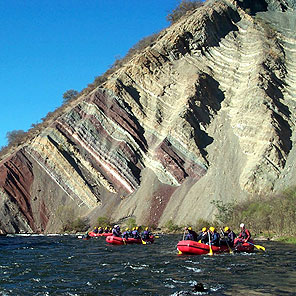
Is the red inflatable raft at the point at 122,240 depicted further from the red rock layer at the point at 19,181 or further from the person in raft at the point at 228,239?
the red rock layer at the point at 19,181

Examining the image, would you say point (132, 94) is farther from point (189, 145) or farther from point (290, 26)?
point (290, 26)

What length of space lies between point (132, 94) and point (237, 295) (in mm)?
55390

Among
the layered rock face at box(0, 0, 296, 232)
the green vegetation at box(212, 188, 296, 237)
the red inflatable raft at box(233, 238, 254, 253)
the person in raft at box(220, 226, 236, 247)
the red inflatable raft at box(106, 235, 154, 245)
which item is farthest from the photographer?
the layered rock face at box(0, 0, 296, 232)

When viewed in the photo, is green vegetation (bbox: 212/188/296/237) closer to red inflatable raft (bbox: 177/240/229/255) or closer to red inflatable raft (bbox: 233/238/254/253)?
red inflatable raft (bbox: 233/238/254/253)

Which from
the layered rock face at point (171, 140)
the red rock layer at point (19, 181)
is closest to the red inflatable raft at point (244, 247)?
the layered rock face at point (171, 140)

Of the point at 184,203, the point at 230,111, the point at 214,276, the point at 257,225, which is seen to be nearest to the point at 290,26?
the point at 230,111

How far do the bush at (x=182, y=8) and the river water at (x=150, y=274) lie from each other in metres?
67.4

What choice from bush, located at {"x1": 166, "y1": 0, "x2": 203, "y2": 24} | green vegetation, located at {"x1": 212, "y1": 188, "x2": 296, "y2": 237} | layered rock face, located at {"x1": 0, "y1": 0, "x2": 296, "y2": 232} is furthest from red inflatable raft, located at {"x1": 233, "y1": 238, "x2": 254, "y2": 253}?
bush, located at {"x1": 166, "y1": 0, "x2": 203, "y2": 24}

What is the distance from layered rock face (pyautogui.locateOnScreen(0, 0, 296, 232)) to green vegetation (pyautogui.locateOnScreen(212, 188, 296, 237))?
3.80 m

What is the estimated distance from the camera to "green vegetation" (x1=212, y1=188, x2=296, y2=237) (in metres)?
33.7

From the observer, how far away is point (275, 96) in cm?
6134

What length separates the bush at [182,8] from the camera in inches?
3317

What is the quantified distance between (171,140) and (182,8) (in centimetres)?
3834

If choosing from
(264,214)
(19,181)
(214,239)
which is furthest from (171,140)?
(214,239)
